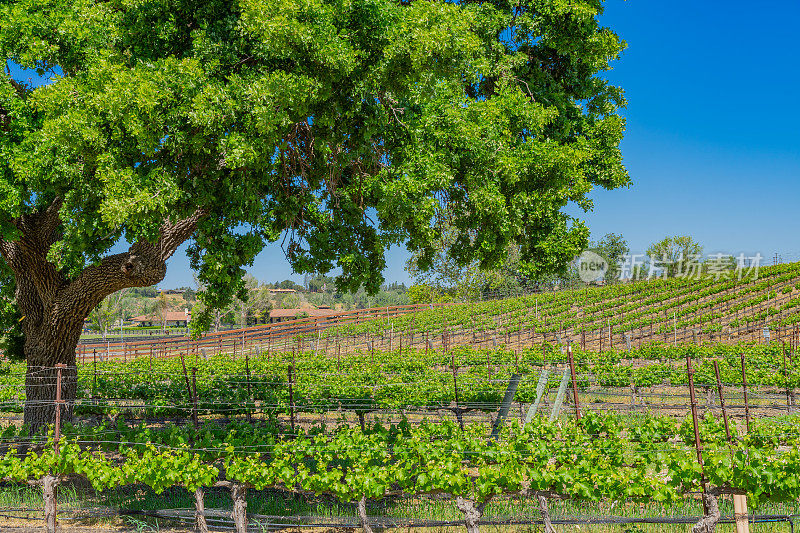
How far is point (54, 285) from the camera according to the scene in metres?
10.0

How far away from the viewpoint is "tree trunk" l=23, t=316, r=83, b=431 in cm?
992

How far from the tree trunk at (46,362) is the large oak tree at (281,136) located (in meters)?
0.04

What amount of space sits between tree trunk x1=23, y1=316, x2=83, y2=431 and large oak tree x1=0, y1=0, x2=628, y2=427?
0.04m

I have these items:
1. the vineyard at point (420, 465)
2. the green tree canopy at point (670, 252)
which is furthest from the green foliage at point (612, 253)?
the vineyard at point (420, 465)

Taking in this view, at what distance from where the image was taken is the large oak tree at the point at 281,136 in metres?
6.46

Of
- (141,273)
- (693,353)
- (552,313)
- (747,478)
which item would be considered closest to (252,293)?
(552,313)

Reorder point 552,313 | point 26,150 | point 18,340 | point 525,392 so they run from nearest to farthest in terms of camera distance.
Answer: point 26,150
point 18,340
point 525,392
point 552,313

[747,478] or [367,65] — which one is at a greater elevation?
[367,65]

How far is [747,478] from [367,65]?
21.3 feet

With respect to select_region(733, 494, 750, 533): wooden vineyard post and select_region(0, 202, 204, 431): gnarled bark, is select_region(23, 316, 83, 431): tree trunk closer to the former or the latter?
select_region(0, 202, 204, 431): gnarled bark

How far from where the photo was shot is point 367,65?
7.17 m

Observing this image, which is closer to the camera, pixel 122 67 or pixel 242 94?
pixel 242 94

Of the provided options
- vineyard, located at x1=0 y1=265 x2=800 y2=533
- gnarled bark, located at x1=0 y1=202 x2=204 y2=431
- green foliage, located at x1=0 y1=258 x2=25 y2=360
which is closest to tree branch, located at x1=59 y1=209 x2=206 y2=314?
gnarled bark, located at x1=0 y1=202 x2=204 y2=431

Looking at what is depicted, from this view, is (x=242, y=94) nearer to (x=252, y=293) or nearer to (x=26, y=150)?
(x=26, y=150)
